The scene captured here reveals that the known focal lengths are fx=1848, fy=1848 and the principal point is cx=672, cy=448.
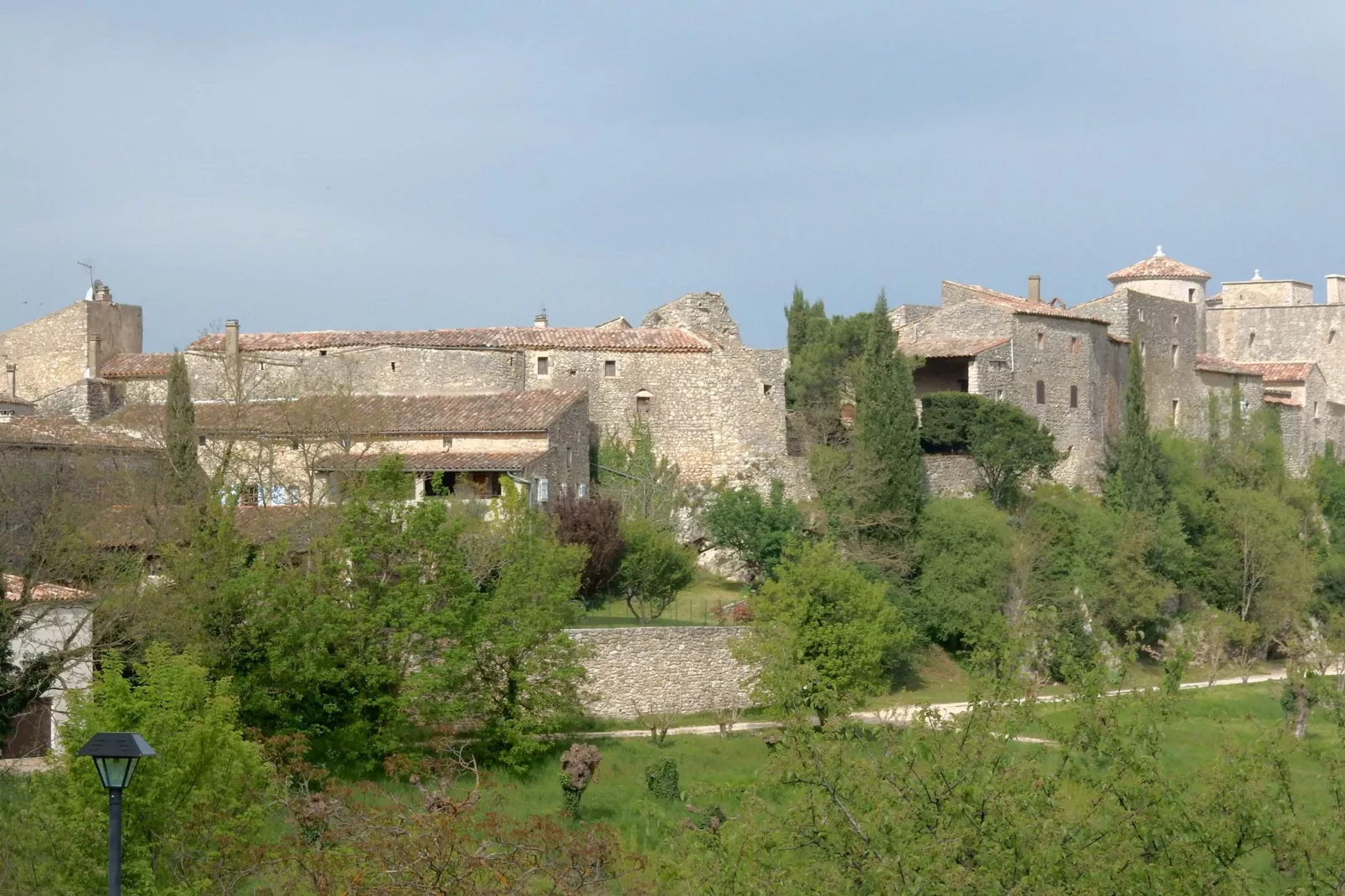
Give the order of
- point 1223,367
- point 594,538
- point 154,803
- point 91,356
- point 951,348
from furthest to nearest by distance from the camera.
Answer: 1. point 1223,367
2. point 951,348
3. point 91,356
4. point 594,538
5. point 154,803

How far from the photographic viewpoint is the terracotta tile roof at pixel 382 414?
38.0 meters

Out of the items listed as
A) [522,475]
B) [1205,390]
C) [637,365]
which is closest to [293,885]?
[522,475]

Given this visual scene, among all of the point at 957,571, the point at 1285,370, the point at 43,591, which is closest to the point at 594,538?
the point at 957,571

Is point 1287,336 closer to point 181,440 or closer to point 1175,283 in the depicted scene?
point 1175,283

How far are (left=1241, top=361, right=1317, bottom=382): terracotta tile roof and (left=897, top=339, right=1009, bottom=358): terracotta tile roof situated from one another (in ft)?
41.3

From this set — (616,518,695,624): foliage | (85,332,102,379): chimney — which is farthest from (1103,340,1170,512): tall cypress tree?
(85,332,102,379): chimney

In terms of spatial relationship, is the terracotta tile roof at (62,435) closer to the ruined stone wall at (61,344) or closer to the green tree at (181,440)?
the green tree at (181,440)

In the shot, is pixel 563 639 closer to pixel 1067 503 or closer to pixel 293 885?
pixel 293 885

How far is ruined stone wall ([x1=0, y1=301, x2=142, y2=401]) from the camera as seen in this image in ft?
151

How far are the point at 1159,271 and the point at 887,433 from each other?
66.2ft

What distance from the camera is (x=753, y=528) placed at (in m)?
38.9

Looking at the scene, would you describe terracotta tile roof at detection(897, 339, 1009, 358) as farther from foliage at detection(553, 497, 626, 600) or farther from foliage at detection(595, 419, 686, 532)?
foliage at detection(553, 497, 626, 600)

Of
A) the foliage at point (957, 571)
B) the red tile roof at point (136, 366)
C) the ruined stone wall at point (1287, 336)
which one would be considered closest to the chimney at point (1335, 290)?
the ruined stone wall at point (1287, 336)

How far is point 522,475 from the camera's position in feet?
122
